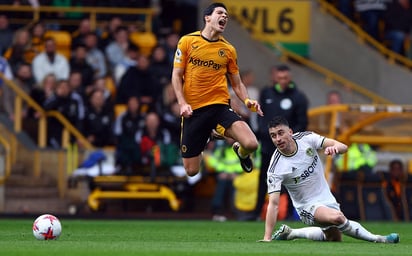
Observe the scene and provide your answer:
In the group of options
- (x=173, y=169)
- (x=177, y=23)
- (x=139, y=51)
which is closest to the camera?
(x=173, y=169)

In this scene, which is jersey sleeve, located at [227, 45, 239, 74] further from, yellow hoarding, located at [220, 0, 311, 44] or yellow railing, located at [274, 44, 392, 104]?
yellow hoarding, located at [220, 0, 311, 44]

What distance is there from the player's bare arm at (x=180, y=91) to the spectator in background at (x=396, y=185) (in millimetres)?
Result: 8398

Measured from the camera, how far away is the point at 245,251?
12656mm

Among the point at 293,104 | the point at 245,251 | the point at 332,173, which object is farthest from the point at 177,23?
the point at 245,251

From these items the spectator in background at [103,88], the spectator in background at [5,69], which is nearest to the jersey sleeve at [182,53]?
the spectator in background at [103,88]

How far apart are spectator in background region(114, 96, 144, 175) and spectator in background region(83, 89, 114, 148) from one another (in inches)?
15.0

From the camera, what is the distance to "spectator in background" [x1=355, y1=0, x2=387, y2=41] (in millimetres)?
29891

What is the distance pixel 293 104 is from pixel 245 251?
7.43 metres

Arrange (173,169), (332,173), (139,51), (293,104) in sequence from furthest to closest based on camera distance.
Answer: (139,51) < (173,169) < (332,173) < (293,104)

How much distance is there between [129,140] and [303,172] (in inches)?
396

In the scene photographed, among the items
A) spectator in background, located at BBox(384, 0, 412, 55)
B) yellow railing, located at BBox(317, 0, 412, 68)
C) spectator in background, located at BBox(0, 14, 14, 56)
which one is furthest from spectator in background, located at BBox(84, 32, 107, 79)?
spectator in background, located at BBox(384, 0, 412, 55)

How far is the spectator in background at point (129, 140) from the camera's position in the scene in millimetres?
23953

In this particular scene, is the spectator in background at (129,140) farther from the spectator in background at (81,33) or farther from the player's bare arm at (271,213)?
the player's bare arm at (271,213)

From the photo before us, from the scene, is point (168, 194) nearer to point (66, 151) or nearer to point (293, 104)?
point (66, 151)
